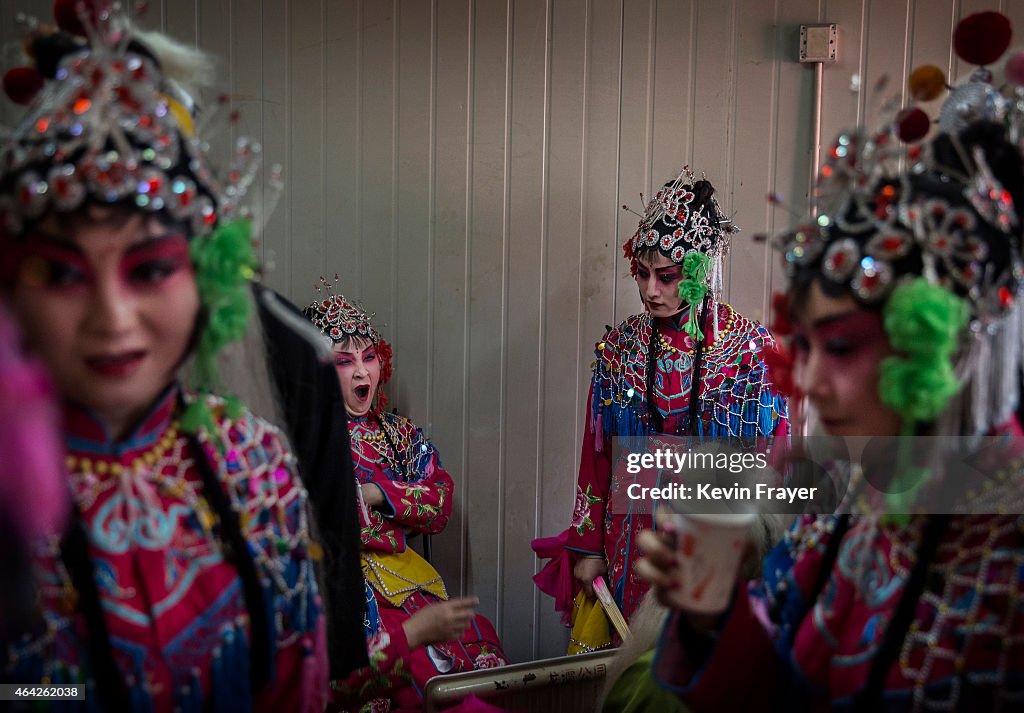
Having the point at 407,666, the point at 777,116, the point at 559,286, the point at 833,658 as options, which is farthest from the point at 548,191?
the point at 833,658

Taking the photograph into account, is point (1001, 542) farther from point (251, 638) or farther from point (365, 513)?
point (365, 513)

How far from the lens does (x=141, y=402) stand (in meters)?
0.98

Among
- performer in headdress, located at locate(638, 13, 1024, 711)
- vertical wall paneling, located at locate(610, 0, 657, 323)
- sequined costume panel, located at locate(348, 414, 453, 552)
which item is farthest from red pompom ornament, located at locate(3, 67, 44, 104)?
vertical wall paneling, located at locate(610, 0, 657, 323)

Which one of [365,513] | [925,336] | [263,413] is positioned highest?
[925,336]

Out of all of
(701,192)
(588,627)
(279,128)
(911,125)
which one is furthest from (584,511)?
(911,125)

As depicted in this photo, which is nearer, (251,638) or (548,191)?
(251,638)

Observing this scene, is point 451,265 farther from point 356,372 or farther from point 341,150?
point 356,372

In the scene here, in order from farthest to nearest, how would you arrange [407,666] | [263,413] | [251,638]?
[407,666]
[263,413]
[251,638]

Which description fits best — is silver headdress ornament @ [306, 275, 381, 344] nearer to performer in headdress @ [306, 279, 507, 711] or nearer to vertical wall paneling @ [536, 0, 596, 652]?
performer in headdress @ [306, 279, 507, 711]

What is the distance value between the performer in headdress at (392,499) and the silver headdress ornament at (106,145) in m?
1.41

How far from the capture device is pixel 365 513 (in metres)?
2.32

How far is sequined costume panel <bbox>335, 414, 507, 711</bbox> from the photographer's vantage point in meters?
2.35

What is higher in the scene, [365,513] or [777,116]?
[777,116]

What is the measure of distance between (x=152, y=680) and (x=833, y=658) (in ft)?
2.46
